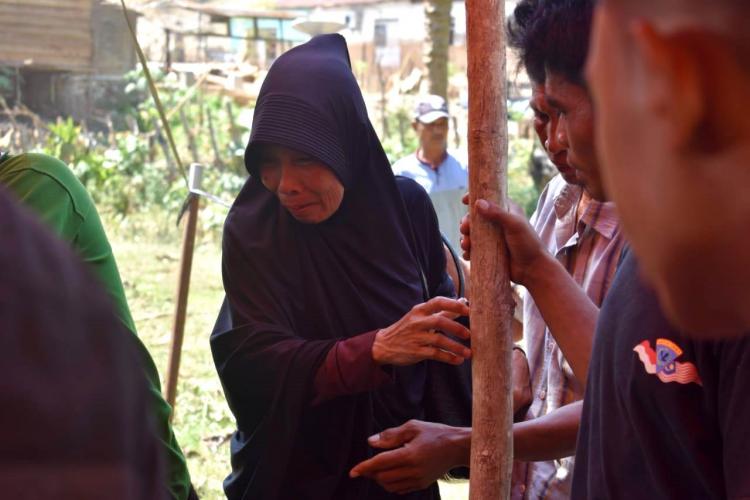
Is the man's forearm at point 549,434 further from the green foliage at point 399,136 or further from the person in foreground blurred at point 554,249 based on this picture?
the green foliage at point 399,136

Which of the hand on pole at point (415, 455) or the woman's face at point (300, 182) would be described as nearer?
the hand on pole at point (415, 455)

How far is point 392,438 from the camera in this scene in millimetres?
2451

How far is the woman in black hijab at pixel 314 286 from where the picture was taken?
267cm

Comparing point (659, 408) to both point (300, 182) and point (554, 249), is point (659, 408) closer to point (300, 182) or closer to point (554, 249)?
point (554, 249)

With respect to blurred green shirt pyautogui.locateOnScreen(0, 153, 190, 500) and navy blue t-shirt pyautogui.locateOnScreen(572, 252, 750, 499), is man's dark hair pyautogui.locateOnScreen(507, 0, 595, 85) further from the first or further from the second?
blurred green shirt pyautogui.locateOnScreen(0, 153, 190, 500)

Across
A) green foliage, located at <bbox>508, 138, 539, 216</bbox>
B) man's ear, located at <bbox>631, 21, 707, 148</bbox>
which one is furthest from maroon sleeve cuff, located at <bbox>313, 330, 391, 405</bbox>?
green foliage, located at <bbox>508, 138, 539, 216</bbox>

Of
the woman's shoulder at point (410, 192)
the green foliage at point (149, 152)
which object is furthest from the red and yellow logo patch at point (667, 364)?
the green foliage at point (149, 152)

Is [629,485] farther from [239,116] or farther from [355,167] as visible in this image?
[239,116]

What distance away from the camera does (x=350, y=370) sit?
2.54 meters

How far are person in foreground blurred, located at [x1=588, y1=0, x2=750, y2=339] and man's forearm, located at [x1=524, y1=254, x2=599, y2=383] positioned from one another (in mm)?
1290

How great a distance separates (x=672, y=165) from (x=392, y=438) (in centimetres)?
173

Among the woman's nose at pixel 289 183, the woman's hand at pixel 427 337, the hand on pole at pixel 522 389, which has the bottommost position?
the hand on pole at pixel 522 389

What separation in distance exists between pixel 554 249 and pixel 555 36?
0.65 meters

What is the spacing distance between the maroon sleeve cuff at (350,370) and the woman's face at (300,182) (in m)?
0.38
